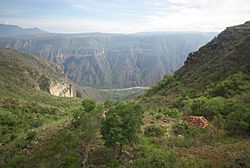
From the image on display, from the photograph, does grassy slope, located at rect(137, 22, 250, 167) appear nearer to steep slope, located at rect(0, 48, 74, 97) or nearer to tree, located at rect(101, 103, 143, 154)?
tree, located at rect(101, 103, 143, 154)

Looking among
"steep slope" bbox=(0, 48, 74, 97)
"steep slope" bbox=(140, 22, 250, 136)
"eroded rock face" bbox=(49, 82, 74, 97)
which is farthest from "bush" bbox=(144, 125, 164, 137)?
"eroded rock face" bbox=(49, 82, 74, 97)

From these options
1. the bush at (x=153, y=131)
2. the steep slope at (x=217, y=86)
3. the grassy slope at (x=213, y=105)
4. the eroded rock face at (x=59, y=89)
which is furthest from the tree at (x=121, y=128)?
the eroded rock face at (x=59, y=89)

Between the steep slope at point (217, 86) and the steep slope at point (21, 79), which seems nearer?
the steep slope at point (217, 86)

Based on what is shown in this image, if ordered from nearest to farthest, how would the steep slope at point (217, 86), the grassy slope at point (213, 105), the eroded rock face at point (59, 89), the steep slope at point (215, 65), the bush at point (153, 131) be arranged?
the grassy slope at point (213, 105), the bush at point (153, 131), the steep slope at point (217, 86), the steep slope at point (215, 65), the eroded rock face at point (59, 89)

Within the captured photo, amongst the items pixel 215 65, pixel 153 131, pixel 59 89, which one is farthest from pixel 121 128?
pixel 59 89

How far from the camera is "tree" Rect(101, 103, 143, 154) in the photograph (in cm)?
2027

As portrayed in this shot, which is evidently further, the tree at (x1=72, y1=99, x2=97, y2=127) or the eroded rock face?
the eroded rock face

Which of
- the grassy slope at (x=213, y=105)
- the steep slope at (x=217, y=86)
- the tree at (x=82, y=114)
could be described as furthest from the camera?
the tree at (x=82, y=114)

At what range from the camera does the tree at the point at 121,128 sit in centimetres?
2027

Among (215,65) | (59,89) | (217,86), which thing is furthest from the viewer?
(59,89)

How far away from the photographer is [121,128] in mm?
20391

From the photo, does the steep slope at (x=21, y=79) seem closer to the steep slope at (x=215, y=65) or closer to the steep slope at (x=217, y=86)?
the steep slope at (x=215, y=65)

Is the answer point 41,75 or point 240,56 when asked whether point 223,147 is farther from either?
point 41,75

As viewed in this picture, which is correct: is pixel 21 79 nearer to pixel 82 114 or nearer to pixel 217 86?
pixel 217 86
